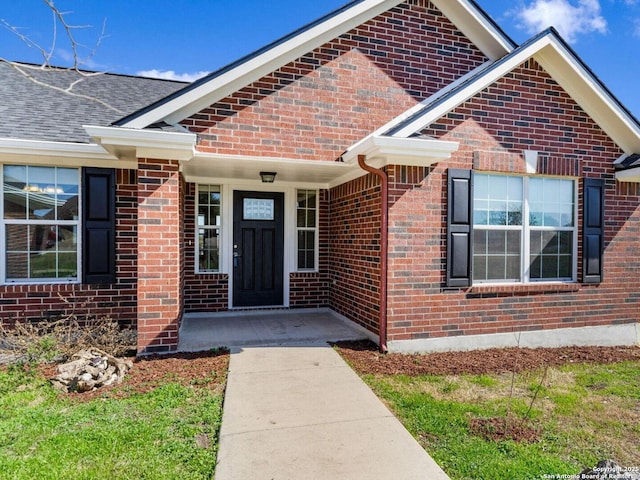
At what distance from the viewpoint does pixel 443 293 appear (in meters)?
Answer: 5.82

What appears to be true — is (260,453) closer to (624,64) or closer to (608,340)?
(608,340)

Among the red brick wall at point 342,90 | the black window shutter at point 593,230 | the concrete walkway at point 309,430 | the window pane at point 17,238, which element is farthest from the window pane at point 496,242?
the window pane at point 17,238

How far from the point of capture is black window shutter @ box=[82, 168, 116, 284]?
20.1 ft

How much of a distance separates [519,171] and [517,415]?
3838 mm

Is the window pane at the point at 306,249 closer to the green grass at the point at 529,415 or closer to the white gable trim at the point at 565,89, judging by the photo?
the white gable trim at the point at 565,89

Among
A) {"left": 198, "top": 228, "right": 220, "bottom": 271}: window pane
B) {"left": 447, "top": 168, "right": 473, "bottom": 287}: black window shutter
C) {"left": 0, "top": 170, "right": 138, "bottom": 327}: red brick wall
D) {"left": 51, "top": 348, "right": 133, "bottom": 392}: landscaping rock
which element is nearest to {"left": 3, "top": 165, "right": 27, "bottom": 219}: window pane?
{"left": 0, "top": 170, "right": 138, "bottom": 327}: red brick wall

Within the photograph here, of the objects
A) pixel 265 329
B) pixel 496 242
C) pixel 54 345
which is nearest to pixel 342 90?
pixel 496 242

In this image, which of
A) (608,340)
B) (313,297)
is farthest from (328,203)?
(608,340)

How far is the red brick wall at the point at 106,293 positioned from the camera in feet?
19.6

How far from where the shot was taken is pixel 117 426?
3.42 metres

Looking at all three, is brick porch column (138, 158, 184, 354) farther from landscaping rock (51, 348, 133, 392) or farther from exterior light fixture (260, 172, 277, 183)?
exterior light fixture (260, 172, 277, 183)

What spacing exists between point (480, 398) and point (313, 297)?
4.49m

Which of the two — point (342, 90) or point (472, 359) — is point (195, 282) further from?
point (472, 359)

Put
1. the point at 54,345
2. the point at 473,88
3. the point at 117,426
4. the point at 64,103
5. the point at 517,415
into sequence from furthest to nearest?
the point at 64,103 < the point at 473,88 < the point at 54,345 < the point at 517,415 < the point at 117,426
